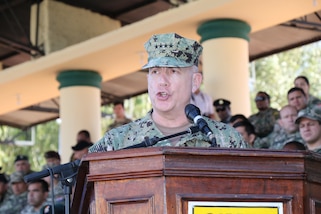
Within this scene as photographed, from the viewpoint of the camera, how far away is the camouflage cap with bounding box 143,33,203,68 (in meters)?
3.80

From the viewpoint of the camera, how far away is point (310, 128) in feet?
25.1

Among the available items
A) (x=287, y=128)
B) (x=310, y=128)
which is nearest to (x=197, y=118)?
(x=310, y=128)

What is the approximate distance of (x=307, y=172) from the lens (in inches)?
122

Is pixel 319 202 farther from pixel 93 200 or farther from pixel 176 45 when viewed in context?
pixel 176 45

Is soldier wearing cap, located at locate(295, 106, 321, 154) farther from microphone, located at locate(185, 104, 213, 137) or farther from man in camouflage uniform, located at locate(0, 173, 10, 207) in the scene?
man in camouflage uniform, located at locate(0, 173, 10, 207)

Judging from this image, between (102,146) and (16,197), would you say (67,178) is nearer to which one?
(102,146)

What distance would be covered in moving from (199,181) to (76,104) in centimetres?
1020

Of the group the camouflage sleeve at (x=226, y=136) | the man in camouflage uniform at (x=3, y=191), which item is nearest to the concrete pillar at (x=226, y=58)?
the man in camouflage uniform at (x=3, y=191)

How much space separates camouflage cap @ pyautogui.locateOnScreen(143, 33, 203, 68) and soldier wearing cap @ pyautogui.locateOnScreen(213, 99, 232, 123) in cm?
572

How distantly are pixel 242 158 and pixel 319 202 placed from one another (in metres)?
0.34

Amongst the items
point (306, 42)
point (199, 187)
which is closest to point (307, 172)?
point (199, 187)

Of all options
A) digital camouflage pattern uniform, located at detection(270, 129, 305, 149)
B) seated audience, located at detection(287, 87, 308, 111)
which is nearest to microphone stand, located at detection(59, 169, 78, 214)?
digital camouflage pattern uniform, located at detection(270, 129, 305, 149)

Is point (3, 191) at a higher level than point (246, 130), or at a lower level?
lower

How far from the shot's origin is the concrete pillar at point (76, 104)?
12.9m
